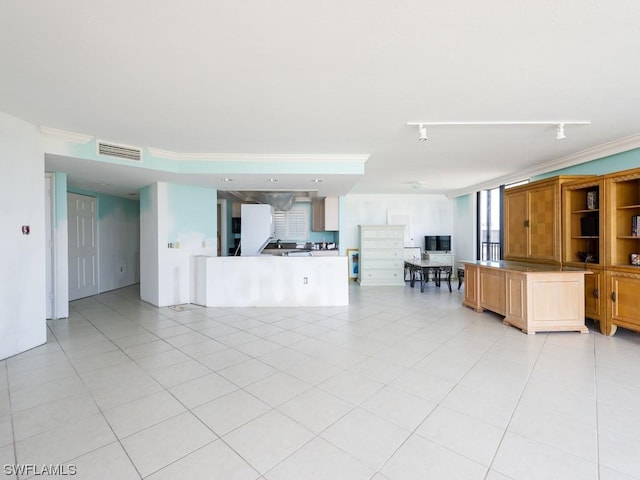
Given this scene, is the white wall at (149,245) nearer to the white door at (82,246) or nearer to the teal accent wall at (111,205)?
the white door at (82,246)

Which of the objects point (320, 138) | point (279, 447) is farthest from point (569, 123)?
point (279, 447)

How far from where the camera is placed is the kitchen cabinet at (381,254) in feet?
26.1

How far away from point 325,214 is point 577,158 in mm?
5142

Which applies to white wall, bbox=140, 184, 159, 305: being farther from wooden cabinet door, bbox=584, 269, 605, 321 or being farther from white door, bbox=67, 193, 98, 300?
wooden cabinet door, bbox=584, 269, 605, 321

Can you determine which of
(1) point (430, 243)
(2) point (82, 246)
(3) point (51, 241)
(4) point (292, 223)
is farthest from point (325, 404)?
(1) point (430, 243)

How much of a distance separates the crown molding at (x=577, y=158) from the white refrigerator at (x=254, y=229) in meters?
5.37

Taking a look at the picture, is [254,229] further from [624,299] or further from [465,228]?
[465,228]

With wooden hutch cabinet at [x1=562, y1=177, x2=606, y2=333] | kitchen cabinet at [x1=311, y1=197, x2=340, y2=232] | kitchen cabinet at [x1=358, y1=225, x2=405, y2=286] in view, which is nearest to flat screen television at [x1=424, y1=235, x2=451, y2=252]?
kitchen cabinet at [x1=358, y1=225, x2=405, y2=286]

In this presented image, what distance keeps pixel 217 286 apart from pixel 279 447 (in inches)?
156

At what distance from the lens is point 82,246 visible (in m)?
6.10

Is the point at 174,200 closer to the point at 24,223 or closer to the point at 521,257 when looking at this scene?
the point at 24,223

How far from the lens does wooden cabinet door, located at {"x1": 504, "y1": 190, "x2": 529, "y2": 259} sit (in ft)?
16.5

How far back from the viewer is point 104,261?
22.1ft

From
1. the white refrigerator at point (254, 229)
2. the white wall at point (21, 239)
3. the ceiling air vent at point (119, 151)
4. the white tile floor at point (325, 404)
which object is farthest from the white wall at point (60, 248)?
the white refrigerator at point (254, 229)
